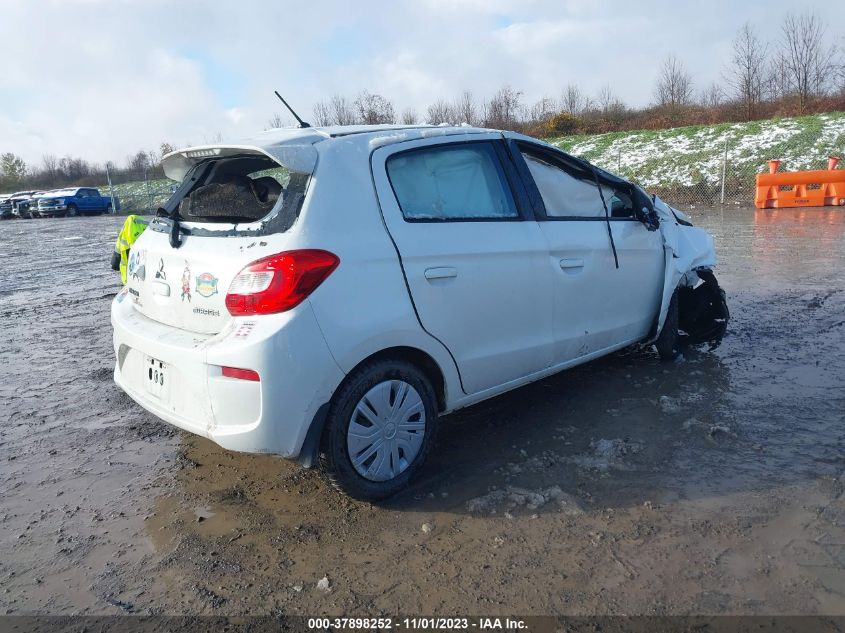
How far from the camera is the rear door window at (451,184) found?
3.30 m

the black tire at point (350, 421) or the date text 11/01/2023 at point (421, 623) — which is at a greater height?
the black tire at point (350, 421)

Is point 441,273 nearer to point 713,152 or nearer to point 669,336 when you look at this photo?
point 669,336

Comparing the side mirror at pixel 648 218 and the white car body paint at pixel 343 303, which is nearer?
the white car body paint at pixel 343 303

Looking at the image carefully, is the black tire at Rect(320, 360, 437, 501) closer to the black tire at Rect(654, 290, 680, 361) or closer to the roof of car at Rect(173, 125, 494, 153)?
the roof of car at Rect(173, 125, 494, 153)

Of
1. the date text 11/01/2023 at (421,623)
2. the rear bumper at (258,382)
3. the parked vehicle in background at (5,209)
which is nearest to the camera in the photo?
the date text 11/01/2023 at (421,623)

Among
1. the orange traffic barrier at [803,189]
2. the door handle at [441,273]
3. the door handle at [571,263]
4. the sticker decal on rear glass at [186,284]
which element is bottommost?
the orange traffic barrier at [803,189]

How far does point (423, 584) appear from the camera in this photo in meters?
2.59

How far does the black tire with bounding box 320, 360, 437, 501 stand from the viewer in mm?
2951

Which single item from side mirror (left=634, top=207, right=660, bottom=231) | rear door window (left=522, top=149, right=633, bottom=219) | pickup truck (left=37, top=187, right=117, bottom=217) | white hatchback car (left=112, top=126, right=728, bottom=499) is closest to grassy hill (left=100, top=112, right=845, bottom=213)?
side mirror (left=634, top=207, right=660, bottom=231)

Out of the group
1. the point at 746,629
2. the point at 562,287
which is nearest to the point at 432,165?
the point at 562,287

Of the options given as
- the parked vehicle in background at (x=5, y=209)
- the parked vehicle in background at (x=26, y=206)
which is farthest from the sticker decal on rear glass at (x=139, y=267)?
the parked vehicle in background at (x=5, y=209)

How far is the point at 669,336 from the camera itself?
16.4 feet

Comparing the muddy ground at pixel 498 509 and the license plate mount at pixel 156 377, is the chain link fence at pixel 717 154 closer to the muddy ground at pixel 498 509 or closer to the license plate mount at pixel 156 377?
the muddy ground at pixel 498 509

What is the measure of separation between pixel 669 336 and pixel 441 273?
99.3 inches
